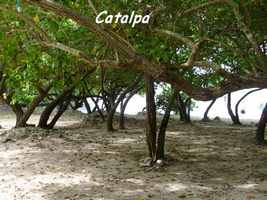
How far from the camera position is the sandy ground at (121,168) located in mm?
9250

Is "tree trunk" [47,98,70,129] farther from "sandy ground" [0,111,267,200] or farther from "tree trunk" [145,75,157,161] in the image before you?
"tree trunk" [145,75,157,161]

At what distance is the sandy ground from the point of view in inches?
364

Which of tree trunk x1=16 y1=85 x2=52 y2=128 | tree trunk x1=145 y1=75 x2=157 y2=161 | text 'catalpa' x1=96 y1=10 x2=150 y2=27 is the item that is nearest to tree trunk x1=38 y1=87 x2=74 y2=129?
tree trunk x1=16 y1=85 x2=52 y2=128

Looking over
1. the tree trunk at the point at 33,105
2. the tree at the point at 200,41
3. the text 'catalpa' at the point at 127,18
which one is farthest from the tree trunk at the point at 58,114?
the text 'catalpa' at the point at 127,18

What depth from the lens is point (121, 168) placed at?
445 inches

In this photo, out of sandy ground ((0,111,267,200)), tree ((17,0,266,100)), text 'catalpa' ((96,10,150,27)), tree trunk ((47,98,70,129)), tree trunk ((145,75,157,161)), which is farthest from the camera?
tree trunk ((47,98,70,129))

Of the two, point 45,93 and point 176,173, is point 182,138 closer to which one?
point 45,93

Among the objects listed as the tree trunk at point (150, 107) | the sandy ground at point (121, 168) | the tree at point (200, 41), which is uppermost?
the tree at point (200, 41)

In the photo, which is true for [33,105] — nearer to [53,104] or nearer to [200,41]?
[53,104]

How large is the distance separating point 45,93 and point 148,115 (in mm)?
5743

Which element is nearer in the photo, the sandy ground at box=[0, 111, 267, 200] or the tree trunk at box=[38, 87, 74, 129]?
the sandy ground at box=[0, 111, 267, 200]

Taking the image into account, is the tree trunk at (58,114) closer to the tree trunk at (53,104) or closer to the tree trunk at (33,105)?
the tree trunk at (53,104)

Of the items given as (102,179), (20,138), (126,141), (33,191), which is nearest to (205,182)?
(102,179)

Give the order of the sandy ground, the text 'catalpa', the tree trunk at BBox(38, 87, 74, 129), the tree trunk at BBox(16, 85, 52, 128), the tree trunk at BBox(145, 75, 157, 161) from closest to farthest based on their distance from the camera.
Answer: the text 'catalpa' → the sandy ground → the tree trunk at BBox(145, 75, 157, 161) → the tree trunk at BBox(16, 85, 52, 128) → the tree trunk at BBox(38, 87, 74, 129)
